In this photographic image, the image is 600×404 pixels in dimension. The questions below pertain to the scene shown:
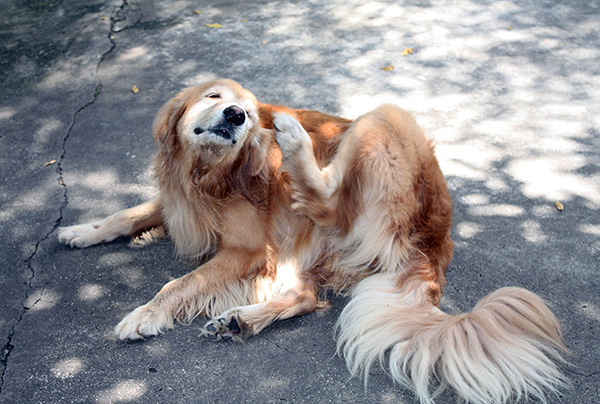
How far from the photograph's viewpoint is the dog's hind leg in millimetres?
3686

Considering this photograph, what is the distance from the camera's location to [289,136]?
129 inches

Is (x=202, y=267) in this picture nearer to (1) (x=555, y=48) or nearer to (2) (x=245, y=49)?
(2) (x=245, y=49)

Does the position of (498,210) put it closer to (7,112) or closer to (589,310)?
(589,310)

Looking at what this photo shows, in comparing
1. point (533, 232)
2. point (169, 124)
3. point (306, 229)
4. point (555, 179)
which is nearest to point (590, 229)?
point (533, 232)

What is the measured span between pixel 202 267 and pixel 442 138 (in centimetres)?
252

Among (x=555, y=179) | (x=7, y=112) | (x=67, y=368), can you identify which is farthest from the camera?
(x=7, y=112)

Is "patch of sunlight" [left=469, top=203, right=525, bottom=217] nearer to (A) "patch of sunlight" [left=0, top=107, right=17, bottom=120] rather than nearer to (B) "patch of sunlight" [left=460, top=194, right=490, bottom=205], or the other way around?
(B) "patch of sunlight" [left=460, top=194, right=490, bottom=205]

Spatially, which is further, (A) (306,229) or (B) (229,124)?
(A) (306,229)

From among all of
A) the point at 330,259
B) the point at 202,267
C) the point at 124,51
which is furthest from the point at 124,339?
the point at 124,51

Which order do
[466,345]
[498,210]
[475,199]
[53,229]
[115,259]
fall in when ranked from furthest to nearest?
[475,199]
[498,210]
[53,229]
[115,259]
[466,345]

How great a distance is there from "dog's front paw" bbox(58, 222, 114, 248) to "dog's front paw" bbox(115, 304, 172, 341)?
0.79 meters

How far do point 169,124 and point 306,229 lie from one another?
106 cm

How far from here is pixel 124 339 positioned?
119 inches

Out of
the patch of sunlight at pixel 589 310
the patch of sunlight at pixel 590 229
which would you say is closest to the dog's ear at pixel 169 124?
the patch of sunlight at pixel 589 310
